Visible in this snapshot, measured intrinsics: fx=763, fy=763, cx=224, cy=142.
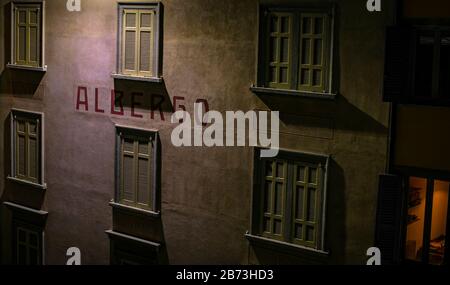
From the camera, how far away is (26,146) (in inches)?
683

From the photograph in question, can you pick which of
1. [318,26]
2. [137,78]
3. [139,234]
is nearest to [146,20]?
[137,78]

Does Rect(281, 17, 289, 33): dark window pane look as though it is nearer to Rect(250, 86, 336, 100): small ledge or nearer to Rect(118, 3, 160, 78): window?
Rect(250, 86, 336, 100): small ledge

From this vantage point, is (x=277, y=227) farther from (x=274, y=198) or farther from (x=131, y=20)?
(x=131, y=20)

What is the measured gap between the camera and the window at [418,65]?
12195 mm

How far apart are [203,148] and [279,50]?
2.50 metres

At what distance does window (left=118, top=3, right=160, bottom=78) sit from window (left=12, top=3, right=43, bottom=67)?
2.34 meters

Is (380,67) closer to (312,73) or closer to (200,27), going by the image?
(312,73)

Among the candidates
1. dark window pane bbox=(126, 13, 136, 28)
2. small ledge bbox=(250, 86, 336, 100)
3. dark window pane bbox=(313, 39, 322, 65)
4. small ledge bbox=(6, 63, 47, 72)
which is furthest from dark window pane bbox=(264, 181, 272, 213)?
small ledge bbox=(6, 63, 47, 72)

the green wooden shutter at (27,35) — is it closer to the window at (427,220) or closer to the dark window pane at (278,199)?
the dark window pane at (278,199)

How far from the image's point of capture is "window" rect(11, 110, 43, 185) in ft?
56.2

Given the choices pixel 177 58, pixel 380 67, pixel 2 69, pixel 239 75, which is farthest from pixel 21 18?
pixel 380 67

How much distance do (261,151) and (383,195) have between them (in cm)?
245

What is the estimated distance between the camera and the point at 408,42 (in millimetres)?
12227

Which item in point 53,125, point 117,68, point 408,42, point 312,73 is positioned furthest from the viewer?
point 53,125
